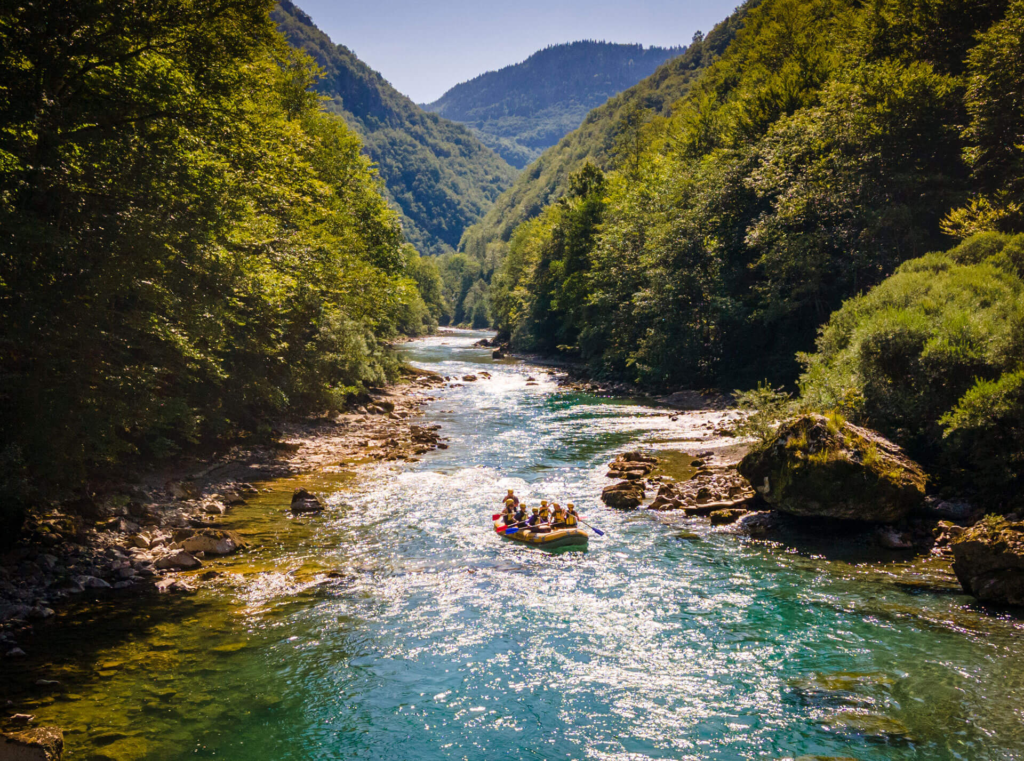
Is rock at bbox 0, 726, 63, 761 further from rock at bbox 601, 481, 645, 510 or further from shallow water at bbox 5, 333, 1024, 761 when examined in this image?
rock at bbox 601, 481, 645, 510

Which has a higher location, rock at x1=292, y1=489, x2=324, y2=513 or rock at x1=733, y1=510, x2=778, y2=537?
rock at x1=292, y1=489, x2=324, y2=513

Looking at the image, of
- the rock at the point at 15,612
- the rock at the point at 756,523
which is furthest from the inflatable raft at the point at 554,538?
the rock at the point at 15,612

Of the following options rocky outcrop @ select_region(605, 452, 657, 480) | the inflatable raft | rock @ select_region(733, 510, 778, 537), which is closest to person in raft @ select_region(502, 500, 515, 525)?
the inflatable raft

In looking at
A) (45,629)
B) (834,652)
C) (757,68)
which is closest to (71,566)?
(45,629)

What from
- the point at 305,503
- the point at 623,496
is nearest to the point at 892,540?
the point at 623,496

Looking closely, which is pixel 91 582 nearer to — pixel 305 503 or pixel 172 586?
pixel 172 586
